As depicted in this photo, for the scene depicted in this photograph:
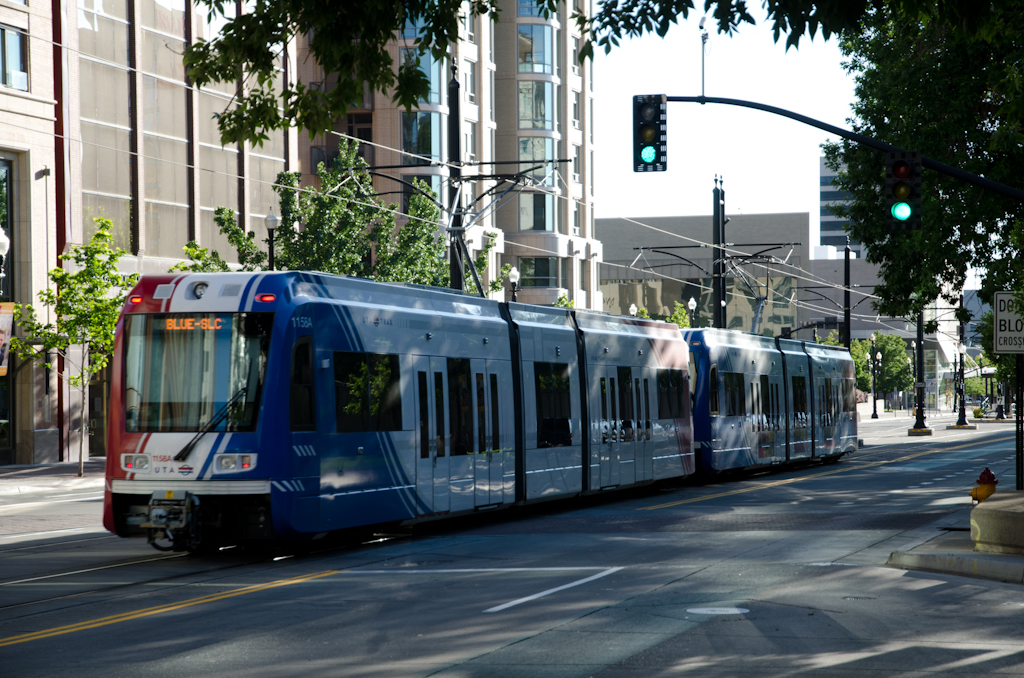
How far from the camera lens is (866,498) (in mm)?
22406

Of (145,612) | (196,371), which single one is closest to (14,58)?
(196,371)

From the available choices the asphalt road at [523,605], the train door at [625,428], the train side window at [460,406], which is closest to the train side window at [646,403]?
the train door at [625,428]

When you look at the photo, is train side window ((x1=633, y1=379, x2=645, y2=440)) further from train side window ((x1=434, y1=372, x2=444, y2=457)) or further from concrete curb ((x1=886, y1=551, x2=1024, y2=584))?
concrete curb ((x1=886, y1=551, x2=1024, y2=584))

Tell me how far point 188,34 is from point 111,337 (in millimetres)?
14701

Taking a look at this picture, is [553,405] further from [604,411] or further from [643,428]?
[643,428]

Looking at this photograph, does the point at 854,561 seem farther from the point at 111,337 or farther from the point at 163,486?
the point at 111,337

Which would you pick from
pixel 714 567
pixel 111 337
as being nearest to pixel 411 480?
pixel 714 567

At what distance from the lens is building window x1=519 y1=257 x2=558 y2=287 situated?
67.0 m

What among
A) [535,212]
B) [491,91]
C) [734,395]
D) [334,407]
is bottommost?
[734,395]

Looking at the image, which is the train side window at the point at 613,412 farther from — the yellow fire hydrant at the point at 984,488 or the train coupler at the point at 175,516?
the train coupler at the point at 175,516

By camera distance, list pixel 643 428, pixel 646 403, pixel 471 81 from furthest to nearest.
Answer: pixel 471 81
pixel 646 403
pixel 643 428

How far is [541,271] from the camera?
221 ft

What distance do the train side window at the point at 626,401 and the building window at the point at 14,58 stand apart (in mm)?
20586

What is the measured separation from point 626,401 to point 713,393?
17.9ft
